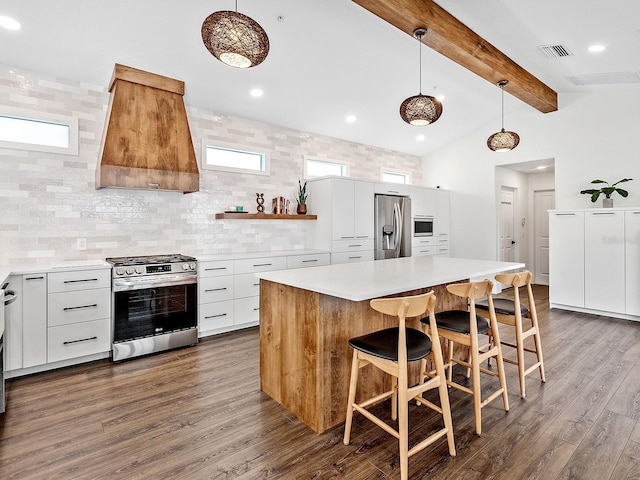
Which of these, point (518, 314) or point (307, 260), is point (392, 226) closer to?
point (307, 260)

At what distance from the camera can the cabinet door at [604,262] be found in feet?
15.6

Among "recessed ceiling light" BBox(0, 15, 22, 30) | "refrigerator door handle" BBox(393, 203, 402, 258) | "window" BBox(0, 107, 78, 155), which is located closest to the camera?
"recessed ceiling light" BBox(0, 15, 22, 30)

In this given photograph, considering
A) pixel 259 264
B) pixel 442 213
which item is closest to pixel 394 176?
pixel 442 213

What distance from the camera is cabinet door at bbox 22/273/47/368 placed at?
2.94 m

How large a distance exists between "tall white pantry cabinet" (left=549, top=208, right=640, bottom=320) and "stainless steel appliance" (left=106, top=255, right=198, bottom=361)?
5151 millimetres

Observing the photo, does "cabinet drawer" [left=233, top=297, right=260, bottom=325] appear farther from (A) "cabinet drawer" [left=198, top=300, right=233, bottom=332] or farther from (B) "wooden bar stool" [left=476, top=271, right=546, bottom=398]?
(B) "wooden bar stool" [left=476, top=271, right=546, bottom=398]

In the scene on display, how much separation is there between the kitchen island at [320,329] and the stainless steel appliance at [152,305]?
138 cm

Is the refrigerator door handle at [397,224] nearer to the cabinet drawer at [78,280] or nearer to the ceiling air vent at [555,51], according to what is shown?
the ceiling air vent at [555,51]

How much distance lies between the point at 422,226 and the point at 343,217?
2.04m

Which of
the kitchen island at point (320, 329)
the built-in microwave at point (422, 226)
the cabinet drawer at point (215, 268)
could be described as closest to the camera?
the kitchen island at point (320, 329)

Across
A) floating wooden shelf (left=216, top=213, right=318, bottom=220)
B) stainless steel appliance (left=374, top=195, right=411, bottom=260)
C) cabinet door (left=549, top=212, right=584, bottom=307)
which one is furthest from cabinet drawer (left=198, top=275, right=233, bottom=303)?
cabinet door (left=549, top=212, right=584, bottom=307)

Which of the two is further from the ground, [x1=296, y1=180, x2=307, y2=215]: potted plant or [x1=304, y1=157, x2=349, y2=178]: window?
[x1=304, y1=157, x2=349, y2=178]: window

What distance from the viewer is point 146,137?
141 inches

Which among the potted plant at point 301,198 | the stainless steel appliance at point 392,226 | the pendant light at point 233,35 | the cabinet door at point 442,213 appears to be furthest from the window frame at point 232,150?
the cabinet door at point 442,213
